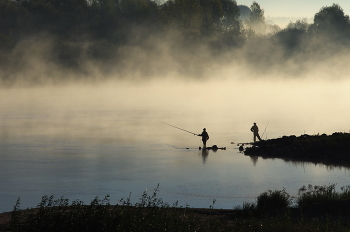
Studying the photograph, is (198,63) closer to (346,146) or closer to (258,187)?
(346,146)

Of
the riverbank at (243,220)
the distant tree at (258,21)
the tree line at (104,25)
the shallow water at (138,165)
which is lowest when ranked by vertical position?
the riverbank at (243,220)

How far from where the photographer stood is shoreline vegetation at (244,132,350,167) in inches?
1109

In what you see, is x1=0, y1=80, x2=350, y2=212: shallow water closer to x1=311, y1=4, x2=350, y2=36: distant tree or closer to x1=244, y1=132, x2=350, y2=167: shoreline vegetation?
x1=244, y1=132, x2=350, y2=167: shoreline vegetation

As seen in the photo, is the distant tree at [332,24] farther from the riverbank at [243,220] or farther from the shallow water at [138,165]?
the riverbank at [243,220]

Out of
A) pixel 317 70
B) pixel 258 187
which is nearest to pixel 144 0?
pixel 317 70

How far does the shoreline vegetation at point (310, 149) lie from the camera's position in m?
28.2

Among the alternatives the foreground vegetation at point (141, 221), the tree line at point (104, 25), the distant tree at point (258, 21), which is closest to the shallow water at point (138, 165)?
the foreground vegetation at point (141, 221)

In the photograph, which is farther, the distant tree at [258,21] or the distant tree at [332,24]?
the distant tree at [258,21]

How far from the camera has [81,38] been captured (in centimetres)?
10825

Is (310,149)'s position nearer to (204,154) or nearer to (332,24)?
(204,154)

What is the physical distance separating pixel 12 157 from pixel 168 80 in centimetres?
10329

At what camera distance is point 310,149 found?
29.9 metres

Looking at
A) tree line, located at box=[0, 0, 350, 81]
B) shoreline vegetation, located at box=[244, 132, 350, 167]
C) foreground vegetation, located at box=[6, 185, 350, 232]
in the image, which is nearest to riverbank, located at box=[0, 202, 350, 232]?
foreground vegetation, located at box=[6, 185, 350, 232]

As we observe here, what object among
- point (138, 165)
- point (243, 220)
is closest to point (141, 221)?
point (243, 220)
